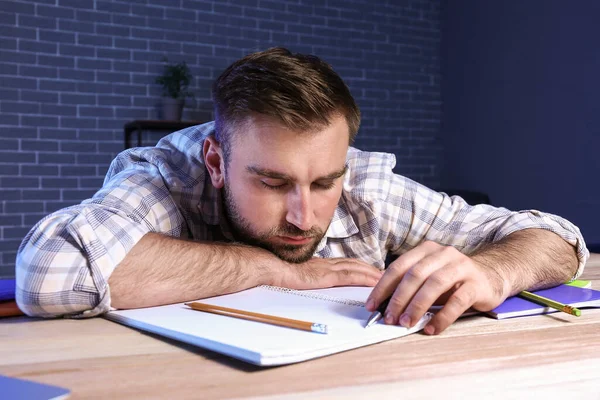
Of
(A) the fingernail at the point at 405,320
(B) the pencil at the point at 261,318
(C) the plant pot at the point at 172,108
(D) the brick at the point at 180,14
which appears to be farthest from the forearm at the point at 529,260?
(D) the brick at the point at 180,14

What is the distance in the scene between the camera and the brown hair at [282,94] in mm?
1222

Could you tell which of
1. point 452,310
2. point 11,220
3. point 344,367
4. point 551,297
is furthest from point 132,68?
point 344,367

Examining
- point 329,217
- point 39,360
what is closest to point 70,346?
point 39,360

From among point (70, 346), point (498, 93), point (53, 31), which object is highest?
point (53, 31)

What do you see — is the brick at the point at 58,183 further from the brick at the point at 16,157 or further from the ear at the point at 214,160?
the ear at the point at 214,160

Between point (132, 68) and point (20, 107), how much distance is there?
2.46ft

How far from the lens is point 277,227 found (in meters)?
1.23

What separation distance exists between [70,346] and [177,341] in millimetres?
121

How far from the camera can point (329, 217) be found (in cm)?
130

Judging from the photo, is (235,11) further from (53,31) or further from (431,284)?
(431,284)

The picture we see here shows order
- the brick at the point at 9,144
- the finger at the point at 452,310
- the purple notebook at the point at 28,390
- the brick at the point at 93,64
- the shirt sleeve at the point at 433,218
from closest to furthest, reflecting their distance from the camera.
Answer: the purple notebook at the point at 28,390 → the finger at the point at 452,310 → the shirt sleeve at the point at 433,218 → the brick at the point at 9,144 → the brick at the point at 93,64

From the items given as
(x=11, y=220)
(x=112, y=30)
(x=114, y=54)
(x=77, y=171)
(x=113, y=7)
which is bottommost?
(x=11, y=220)

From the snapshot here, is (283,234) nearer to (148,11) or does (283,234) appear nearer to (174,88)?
(174,88)

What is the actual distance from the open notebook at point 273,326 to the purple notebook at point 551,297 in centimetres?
14
